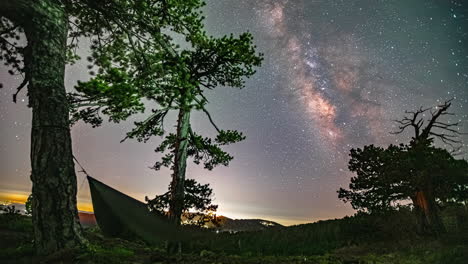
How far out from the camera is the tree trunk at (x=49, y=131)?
4164 millimetres

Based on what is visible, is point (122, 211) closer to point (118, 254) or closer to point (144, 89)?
point (118, 254)

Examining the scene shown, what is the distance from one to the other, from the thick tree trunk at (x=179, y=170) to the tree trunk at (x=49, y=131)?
13.7 feet

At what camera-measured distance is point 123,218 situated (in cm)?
455

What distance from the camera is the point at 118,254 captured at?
4.38 metres

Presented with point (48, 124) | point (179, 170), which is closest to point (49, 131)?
point (48, 124)

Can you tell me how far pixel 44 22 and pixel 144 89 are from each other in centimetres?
207

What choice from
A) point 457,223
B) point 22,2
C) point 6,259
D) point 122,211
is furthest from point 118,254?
point 457,223

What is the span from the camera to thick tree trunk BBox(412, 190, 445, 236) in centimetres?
1504

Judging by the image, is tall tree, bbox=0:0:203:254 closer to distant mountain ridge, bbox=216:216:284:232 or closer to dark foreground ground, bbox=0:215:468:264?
dark foreground ground, bbox=0:215:468:264

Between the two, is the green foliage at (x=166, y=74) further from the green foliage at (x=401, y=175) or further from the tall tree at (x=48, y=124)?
the green foliage at (x=401, y=175)

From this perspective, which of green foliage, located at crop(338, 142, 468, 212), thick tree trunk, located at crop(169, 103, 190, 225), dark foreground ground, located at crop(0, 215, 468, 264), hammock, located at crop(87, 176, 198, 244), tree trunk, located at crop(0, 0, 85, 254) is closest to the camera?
dark foreground ground, located at crop(0, 215, 468, 264)

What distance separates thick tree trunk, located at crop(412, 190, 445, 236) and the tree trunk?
54.8 feet

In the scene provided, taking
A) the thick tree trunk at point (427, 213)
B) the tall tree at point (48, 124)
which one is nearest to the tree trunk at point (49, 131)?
the tall tree at point (48, 124)

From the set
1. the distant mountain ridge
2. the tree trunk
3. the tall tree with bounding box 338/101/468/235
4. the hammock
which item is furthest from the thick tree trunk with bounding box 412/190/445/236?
the tree trunk
